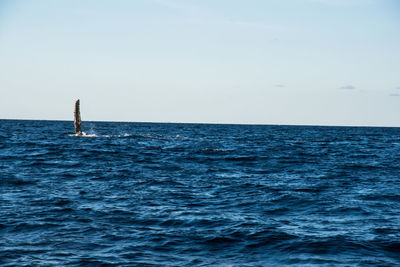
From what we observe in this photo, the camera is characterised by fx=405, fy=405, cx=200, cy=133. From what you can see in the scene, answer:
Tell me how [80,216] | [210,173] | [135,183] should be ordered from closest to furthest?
[80,216] < [135,183] < [210,173]

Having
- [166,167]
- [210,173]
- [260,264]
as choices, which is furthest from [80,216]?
[166,167]

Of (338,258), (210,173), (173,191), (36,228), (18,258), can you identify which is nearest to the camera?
(18,258)

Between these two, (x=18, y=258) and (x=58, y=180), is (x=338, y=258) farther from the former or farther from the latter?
(x=58, y=180)

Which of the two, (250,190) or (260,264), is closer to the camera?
(260,264)

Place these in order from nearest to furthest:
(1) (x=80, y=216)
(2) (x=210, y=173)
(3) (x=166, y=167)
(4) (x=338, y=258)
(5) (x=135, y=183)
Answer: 1. (4) (x=338, y=258)
2. (1) (x=80, y=216)
3. (5) (x=135, y=183)
4. (2) (x=210, y=173)
5. (3) (x=166, y=167)

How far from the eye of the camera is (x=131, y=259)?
938 centimetres

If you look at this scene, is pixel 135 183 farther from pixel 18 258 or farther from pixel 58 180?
pixel 18 258

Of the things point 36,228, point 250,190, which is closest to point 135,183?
point 250,190

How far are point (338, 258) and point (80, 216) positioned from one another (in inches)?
313

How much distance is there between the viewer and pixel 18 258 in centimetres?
914

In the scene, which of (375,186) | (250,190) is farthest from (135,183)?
(375,186)

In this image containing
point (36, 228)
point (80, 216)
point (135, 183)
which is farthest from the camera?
point (135, 183)

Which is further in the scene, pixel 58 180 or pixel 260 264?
pixel 58 180

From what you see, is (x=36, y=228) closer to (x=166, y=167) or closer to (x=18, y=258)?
(x=18, y=258)
